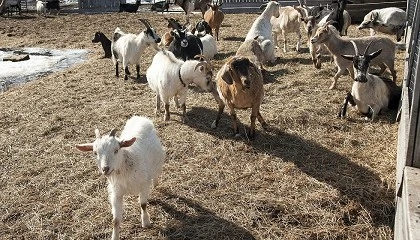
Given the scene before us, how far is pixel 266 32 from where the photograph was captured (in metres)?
10.5

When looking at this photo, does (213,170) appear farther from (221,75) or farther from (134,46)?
(134,46)

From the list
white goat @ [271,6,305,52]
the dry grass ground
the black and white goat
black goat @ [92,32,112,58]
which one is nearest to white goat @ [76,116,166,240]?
the dry grass ground

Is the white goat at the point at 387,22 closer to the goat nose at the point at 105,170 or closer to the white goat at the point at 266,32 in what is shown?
the white goat at the point at 266,32

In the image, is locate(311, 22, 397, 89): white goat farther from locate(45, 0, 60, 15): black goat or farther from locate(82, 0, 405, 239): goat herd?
locate(45, 0, 60, 15): black goat

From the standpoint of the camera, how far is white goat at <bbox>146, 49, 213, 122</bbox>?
6.27m

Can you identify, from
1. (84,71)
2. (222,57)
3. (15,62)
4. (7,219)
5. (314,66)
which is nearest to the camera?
(7,219)

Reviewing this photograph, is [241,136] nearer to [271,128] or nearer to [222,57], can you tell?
[271,128]

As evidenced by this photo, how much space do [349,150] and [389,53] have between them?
342 cm

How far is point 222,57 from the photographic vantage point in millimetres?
11188

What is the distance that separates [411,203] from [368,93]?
376 centimetres

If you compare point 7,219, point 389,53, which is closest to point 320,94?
point 389,53

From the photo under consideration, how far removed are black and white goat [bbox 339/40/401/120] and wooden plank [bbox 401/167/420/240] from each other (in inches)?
121

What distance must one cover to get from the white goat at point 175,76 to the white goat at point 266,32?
354cm

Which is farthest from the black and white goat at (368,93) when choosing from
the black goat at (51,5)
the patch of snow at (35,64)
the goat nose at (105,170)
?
the black goat at (51,5)
